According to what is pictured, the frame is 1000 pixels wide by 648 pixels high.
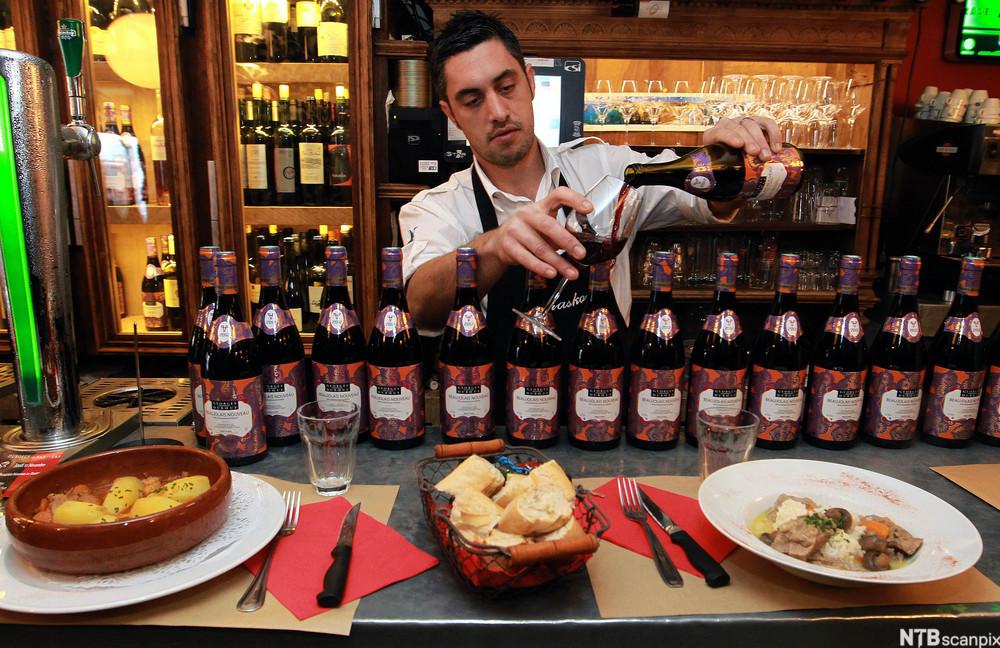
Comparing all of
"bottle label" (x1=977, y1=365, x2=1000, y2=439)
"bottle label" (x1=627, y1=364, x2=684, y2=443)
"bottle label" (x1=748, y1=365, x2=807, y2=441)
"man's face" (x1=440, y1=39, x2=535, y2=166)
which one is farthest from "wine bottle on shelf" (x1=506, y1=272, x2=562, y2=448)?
"bottle label" (x1=977, y1=365, x2=1000, y2=439)

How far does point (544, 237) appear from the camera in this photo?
41.7 inches

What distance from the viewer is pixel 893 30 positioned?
8.75 feet

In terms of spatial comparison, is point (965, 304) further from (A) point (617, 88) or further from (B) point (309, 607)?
(A) point (617, 88)

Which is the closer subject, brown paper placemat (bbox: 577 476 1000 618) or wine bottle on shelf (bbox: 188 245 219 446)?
brown paper placemat (bbox: 577 476 1000 618)

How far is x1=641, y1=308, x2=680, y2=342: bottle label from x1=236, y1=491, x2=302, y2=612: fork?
667 mm

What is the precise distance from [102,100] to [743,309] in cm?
292

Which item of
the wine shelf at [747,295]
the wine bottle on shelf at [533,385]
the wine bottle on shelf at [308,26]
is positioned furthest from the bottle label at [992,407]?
the wine bottle on shelf at [308,26]

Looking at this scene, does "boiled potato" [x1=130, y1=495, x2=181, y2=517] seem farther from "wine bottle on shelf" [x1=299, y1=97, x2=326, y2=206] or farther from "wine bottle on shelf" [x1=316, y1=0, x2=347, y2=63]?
"wine bottle on shelf" [x1=316, y1=0, x2=347, y2=63]

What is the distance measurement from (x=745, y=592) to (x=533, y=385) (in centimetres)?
49

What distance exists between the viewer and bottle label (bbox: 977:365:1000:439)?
3.97ft

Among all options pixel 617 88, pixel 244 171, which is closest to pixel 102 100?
pixel 244 171

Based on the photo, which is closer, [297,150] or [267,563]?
[267,563]

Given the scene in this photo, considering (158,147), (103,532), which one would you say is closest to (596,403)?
(103,532)

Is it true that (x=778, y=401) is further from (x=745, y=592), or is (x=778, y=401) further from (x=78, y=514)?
(x=78, y=514)
